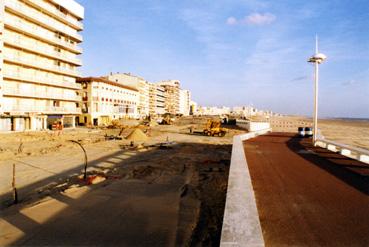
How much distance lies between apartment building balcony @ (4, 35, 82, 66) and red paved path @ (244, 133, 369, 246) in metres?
44.6

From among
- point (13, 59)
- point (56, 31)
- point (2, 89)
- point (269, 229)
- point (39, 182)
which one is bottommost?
point (39, 182)

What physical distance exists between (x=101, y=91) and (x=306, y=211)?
66239mm

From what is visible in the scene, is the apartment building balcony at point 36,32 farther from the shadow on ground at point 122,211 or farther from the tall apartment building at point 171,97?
the tall apartment building at point 171,97

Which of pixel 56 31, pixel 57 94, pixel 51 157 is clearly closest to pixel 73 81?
pixel 57 94

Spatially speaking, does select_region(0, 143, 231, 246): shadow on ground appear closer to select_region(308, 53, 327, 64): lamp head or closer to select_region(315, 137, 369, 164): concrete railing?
select_region(315, 137, 369, 164): concrete railing

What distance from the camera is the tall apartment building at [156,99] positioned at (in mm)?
124762

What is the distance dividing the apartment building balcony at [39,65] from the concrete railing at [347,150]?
143 feet

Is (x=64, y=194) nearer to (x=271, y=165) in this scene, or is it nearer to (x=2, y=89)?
(x=271, y=165)

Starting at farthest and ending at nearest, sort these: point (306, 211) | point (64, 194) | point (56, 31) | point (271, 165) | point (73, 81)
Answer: point (73, 81), point (56, 31), point (64, 194), point (271, 165), point (306, 211)

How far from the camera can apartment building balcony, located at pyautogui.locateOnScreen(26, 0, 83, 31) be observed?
1817 inches

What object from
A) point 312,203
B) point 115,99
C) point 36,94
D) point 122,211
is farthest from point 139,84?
point 312,203

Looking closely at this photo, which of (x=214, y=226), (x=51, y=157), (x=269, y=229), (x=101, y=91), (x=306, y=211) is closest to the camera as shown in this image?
(x=269, y=229)

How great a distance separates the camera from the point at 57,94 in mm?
51438

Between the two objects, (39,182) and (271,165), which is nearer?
(271,165)
